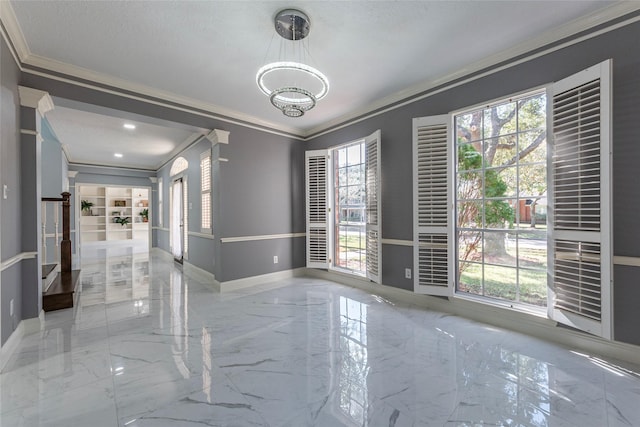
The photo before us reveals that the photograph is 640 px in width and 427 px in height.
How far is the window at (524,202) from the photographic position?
214cm

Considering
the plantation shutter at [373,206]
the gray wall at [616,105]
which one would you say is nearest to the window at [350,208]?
the plantation shutter at [373,206]

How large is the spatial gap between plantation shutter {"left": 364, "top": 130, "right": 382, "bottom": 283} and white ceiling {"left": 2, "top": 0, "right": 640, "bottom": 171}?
0.82 m

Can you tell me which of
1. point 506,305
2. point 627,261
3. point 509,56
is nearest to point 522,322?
point 506,305

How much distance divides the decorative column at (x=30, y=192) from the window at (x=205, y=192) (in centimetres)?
228

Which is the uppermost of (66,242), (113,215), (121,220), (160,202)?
(160,202)

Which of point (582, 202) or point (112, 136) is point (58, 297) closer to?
point (112, 136)

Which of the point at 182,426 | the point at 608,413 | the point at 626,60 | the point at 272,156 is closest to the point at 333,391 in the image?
the point at 182,426

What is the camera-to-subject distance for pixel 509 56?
9.00ft

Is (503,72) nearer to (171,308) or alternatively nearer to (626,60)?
(626,60)

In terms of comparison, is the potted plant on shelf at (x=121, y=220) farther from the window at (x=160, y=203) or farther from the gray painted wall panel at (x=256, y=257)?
the gray painted wall panel at (x=256, y=257)

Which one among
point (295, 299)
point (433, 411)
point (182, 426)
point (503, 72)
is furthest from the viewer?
point (295, 299)

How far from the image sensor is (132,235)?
10.9m

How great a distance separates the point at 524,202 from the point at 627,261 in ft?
2.93

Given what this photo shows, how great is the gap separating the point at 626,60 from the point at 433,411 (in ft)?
9.95
